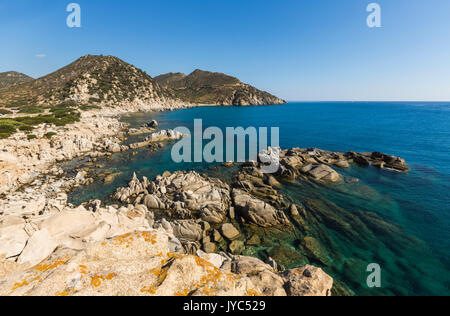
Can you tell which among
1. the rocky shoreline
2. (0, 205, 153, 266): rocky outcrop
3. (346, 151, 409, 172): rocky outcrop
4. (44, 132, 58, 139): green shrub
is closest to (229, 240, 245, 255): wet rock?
the rocky shoreline

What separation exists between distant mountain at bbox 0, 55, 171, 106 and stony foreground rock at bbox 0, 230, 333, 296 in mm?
124796

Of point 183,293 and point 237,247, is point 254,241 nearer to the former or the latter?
point 237,247

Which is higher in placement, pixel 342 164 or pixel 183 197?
pixel 342 164

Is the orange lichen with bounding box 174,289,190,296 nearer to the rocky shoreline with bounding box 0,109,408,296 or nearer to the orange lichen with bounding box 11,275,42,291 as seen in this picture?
the rocky shoreline with bounding box 0,109,408,296

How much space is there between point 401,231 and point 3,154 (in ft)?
156

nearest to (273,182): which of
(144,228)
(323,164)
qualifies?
(323,164)

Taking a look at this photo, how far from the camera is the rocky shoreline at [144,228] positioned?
5504 millimetres

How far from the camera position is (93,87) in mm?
118125

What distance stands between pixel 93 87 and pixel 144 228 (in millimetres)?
144322

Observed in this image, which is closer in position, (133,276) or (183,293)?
(183,293)

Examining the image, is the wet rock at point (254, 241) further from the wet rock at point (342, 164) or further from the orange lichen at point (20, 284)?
the wet rock at point (342, 164)

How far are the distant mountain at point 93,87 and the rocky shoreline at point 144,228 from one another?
88857mm

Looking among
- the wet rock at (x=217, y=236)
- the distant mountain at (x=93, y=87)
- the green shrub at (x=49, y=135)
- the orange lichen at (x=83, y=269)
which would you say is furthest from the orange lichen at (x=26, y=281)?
the distant mountain at (x=93, y=87)
